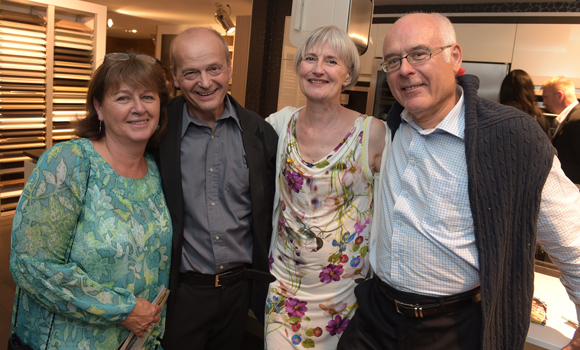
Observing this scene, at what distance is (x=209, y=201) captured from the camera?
5.47ft

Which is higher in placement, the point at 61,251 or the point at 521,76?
the point at 521,76

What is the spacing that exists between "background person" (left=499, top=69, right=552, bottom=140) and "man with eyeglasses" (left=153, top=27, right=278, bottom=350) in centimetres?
292

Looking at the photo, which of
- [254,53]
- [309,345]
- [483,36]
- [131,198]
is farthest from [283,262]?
[254,53]

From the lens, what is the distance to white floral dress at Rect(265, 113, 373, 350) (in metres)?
1.62

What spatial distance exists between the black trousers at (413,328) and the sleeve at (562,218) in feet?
0.98

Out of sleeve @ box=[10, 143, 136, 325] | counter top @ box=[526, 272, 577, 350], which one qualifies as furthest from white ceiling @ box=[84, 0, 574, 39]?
sleeve @ box=[10, 143, 136, 325]

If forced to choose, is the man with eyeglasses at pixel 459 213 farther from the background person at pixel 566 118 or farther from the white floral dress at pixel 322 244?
the background person at pixel 566 118

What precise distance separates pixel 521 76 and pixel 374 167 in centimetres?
287

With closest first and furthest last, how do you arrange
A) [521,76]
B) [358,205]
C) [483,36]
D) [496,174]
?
1. [496,174]
2. [358,205]
3. [521,76]
4. [483,36]

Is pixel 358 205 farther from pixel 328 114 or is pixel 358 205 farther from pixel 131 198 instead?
pixel 131 198

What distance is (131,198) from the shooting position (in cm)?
145

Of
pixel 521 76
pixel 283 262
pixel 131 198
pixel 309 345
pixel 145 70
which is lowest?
pixel 309 345

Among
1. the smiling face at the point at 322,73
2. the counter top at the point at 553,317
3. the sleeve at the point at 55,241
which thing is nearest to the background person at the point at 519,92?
the counter top at the point at 553,317

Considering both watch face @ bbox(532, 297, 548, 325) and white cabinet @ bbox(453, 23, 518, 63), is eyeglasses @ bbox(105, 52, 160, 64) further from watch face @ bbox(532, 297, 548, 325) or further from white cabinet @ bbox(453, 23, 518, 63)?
white cabinet @ bbox(453, 23, 518, 63)
